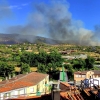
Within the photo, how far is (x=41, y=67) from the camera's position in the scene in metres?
49.2

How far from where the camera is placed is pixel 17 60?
223ft

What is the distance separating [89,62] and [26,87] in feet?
107

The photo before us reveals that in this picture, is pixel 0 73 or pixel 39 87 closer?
pixel 39 87

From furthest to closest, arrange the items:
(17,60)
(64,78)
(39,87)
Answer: (17,60) < (64,78) < (39,87)

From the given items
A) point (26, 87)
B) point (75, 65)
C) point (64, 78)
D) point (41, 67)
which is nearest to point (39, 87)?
point (26, 87)

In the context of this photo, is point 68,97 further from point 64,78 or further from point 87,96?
point 64,78

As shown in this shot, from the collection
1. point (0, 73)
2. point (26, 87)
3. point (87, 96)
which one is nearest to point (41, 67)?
point (0, 73)

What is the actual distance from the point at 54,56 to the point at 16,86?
127 feet

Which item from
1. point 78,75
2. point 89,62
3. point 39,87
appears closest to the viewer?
point 39,87

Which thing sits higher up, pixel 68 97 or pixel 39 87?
pixel 68 97

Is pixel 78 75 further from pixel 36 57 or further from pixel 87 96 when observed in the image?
pixel 87 96

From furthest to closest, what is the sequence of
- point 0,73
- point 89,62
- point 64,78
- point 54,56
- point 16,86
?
point 54,56 → point 89,62 → point 0,73 → point 64,78 → point 16,86

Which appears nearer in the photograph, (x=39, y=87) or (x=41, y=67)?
(x=39, y=87)

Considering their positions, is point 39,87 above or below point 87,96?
below
